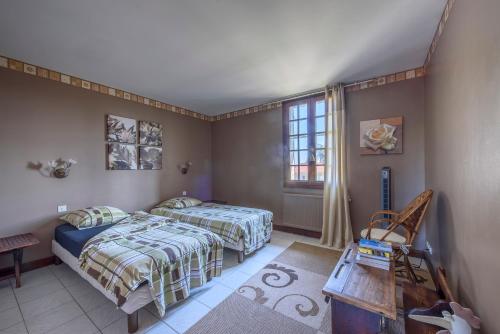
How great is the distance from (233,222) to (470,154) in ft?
8.17

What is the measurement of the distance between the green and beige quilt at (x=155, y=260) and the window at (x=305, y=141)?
2.26 m

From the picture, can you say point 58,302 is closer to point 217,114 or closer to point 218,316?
point 218,316

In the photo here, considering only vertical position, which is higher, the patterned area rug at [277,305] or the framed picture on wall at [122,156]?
the framed picture on wall at [122,156]

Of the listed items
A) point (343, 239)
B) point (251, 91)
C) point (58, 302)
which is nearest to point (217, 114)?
point (251, 91)

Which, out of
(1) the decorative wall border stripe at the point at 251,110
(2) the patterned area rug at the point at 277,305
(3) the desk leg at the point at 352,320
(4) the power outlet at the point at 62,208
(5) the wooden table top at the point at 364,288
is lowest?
(2) the patterned area rug at the point at 277,305

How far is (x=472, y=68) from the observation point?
1.36m

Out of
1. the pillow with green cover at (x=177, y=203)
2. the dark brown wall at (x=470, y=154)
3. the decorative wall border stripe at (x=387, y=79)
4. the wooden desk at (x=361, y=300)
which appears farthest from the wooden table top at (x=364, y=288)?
the pillow with green cover at (x=177, y=203)

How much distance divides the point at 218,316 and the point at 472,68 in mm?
2714

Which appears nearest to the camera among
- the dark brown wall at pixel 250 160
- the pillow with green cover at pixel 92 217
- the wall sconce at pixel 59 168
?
the pillow with green cover at pixel 92 217

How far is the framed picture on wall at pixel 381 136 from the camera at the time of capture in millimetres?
3057

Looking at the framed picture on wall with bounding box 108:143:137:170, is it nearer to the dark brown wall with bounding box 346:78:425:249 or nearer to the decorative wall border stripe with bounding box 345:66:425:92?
the dark brown wall with bounding box 346:78:425:249

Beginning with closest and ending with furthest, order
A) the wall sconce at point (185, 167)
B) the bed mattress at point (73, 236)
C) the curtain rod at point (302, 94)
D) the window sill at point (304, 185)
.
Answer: the bed mattress at point (73, 236), the curtain rod at point (302, 94), the window sill at point (304, 185), the wall sconce at point (185, 167)

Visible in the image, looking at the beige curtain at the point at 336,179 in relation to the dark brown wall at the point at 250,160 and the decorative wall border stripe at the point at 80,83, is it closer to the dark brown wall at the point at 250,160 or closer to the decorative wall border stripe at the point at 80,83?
the dark brown wall at the point at 250,160

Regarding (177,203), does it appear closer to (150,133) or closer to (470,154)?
(150,133)
